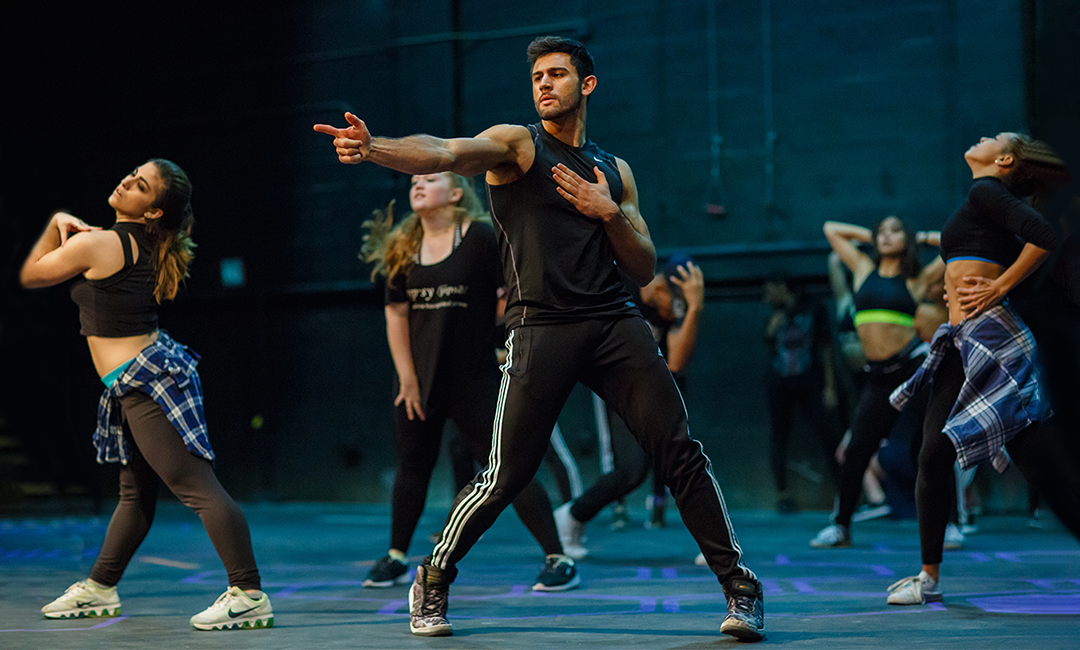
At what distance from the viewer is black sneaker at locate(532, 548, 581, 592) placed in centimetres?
464

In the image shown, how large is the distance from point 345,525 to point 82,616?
4218 millimetres

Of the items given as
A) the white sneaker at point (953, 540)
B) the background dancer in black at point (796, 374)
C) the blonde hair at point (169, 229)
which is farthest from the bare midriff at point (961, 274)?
the background dancer in black at point (796, 374)

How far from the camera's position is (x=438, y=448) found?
4883 millimetres

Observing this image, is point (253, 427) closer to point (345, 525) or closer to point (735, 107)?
point (345, 525)

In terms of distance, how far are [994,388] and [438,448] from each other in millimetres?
2395

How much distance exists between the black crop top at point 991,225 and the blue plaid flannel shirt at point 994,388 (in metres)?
0.22

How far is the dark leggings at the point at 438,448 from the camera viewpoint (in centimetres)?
471

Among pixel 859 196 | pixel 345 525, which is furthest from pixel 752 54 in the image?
pixel 345 525

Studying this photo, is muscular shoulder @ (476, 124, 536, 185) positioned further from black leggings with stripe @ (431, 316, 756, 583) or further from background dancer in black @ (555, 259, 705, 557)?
background dancer in black @ (555, 259, 705, 557)

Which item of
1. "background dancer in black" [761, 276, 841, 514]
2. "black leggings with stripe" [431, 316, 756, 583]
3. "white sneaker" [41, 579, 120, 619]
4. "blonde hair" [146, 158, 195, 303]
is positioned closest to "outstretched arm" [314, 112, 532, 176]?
"black leggings with stripe" [431, 316, 756, 583]

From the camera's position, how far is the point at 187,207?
425 centimetres

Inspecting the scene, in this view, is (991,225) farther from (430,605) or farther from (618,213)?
(430,605)

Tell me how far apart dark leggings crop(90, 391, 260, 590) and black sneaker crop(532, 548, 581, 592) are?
4.29 feet

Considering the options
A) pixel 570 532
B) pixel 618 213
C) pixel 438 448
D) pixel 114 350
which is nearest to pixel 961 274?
pixel 618 213
